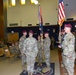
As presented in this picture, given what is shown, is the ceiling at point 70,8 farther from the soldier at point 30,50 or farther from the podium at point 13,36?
the soldier at point 30,50

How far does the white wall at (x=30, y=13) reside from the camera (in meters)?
17.4

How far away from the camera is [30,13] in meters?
17.6

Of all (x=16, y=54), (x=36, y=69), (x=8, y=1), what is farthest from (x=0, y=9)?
(x=36, y=69)

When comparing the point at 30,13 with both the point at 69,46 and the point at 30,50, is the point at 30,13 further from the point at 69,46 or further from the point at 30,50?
the point at 69,46

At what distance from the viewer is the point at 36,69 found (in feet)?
28.2

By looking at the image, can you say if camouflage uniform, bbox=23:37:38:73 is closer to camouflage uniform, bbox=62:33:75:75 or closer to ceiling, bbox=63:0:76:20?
camouflage uniform, bbox=62:33:75:75

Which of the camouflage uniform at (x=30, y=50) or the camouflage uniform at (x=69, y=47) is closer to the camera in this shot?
the camouflage uniform at (x=69, y=47)

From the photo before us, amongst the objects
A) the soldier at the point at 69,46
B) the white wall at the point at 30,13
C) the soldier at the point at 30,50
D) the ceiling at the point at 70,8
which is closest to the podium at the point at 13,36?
the white wall at the point at 30,13

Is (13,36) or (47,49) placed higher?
(13,36)

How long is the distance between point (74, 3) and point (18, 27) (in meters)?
6.18

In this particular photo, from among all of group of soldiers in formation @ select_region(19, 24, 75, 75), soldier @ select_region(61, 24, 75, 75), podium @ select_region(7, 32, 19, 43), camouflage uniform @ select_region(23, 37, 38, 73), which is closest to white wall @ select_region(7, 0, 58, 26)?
podium @ select_region(7, 32, 19, 43)

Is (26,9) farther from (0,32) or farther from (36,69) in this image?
(36,69)

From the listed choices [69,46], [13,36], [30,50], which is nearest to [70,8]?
[13,36]

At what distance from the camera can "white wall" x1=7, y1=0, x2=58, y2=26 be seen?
17.4 meters
